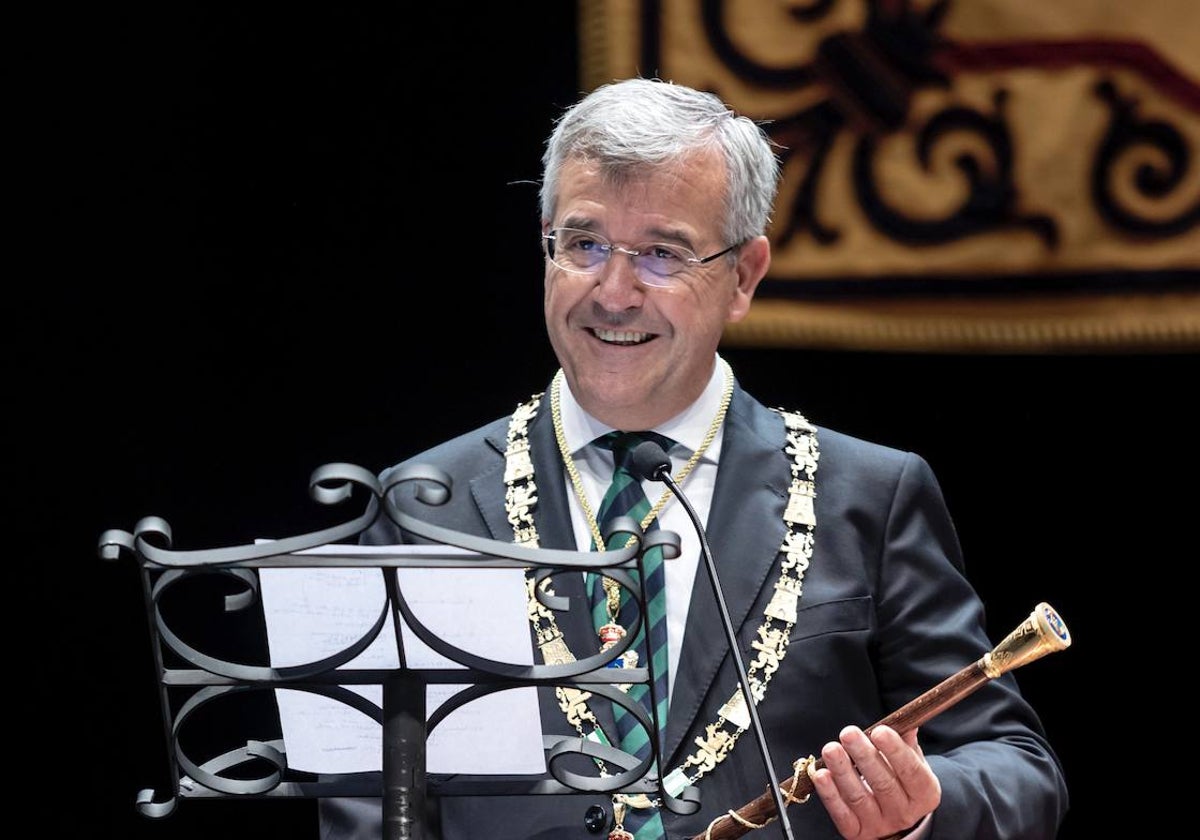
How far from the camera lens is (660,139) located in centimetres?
231

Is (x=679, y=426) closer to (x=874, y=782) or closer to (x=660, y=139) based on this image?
(x=660, y=139)

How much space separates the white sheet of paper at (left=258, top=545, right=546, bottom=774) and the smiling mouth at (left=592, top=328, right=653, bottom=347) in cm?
74

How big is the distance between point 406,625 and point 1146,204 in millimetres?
2002

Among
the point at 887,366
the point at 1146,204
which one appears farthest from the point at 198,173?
the point at 1146,204

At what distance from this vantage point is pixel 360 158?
10.3 feet

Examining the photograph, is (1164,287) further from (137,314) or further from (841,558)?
(137,314)

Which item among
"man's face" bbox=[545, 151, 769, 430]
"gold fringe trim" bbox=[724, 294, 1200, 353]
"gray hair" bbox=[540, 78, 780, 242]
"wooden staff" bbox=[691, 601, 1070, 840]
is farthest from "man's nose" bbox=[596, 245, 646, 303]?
"gold fringe trim" bbox=[724, 294, 1200, 353]

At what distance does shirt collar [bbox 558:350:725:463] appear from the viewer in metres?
2.42

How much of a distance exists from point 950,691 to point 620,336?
76 centimetres

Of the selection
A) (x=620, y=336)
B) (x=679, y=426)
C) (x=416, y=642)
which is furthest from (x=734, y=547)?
(x=416, y=642)

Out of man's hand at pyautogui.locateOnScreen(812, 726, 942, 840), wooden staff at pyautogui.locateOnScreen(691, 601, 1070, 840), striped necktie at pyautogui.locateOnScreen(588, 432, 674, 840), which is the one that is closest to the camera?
wooden staff at pyautogui.locateOnScreen(691, 601, 1070, 840)

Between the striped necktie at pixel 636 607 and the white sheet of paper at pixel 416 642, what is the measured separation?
0.45 metres

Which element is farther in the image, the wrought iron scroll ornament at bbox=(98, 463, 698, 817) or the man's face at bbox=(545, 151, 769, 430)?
the man's face at bbox=(545, 151, 769, 430)

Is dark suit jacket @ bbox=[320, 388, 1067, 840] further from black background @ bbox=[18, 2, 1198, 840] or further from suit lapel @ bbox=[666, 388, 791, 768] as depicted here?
black background @ bbox=[18, 2, 1198, 840]
